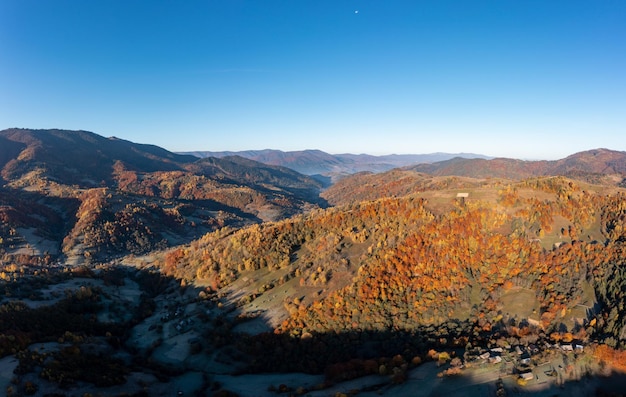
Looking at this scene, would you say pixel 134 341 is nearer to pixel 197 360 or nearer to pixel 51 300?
pixel 197 360

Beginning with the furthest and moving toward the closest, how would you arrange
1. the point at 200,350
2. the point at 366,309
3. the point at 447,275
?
the point at 447,275
the point at 366,309
the point at 200,350

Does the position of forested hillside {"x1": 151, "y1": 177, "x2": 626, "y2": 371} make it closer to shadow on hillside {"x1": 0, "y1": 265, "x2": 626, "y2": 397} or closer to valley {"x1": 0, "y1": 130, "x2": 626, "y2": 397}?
valley {"x1": 0, "y1": 130, "x2": 626, "y2": 397}

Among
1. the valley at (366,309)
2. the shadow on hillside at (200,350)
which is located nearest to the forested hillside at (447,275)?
the valley at (366,309)

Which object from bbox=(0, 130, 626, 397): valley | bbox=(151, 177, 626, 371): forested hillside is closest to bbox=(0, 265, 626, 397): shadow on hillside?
bbox=(0, 130, 626, 397): valley

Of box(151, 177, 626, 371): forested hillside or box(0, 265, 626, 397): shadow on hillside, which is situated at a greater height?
box(151, 177, 626, 371): forested hillside

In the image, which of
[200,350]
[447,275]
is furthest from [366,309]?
[200,350]

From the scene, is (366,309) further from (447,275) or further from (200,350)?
(200,350)

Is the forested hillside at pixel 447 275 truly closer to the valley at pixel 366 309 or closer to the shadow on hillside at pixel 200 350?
the valley at pixel 366 309

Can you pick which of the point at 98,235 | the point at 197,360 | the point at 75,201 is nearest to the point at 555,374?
the point at 197,360

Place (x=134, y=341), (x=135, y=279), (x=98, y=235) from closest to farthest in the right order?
(x=134, y=341), (x=135, y=279), (x=98, y=235)
